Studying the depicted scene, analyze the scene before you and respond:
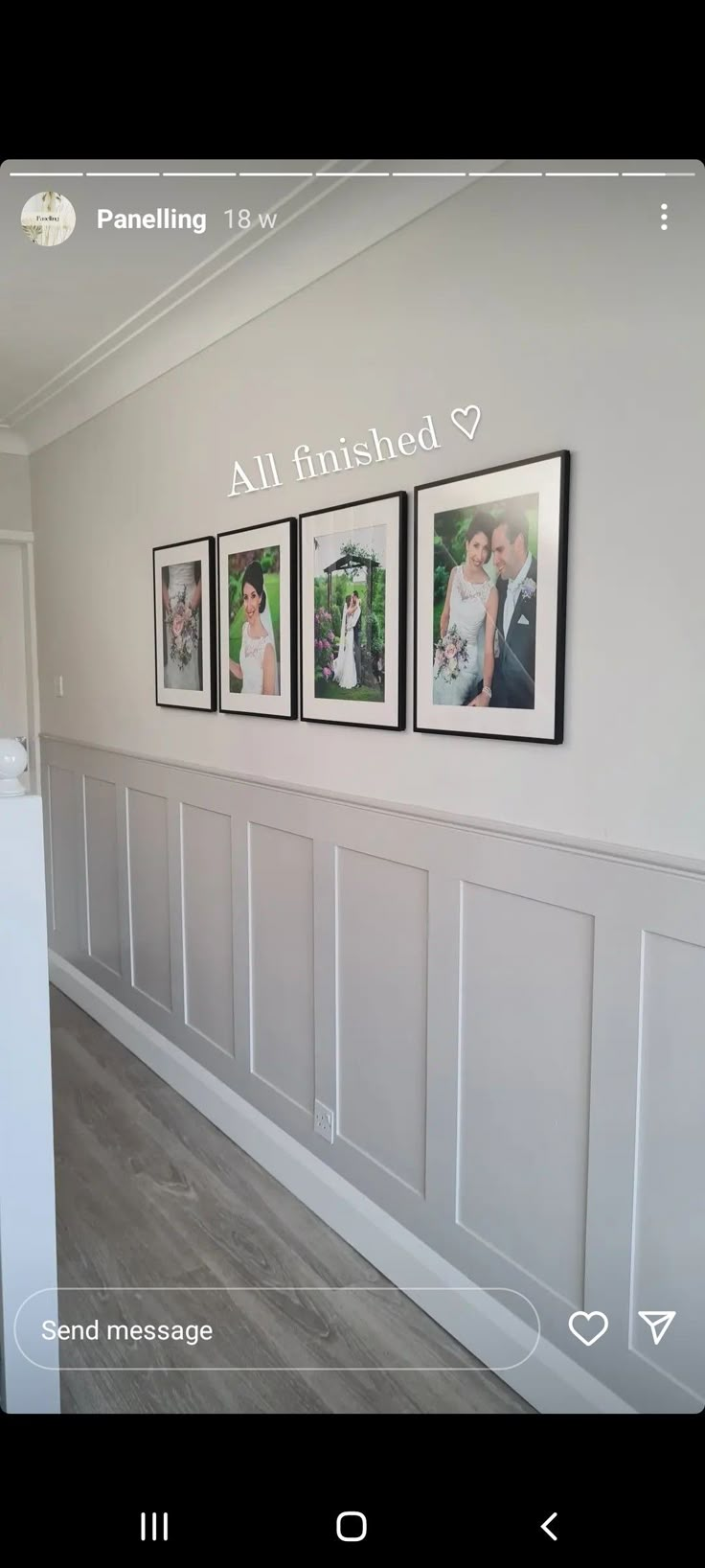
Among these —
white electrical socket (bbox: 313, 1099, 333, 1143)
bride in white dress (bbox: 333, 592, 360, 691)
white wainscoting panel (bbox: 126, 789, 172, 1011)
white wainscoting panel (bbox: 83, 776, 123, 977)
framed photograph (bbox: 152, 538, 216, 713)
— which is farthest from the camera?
white wainscoting panel (bbox: 83, 776, 123, 977)

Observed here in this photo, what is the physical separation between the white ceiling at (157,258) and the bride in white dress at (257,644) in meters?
0.53

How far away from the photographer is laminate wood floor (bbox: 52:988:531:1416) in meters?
1.38

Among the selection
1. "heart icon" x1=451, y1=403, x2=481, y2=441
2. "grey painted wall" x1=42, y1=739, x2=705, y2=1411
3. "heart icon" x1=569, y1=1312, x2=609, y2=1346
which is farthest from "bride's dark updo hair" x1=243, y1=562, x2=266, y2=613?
"heart icon" x1=569, y1=1312, x2=609, y2=1346

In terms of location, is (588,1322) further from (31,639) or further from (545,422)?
(31,639)

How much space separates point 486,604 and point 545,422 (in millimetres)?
258

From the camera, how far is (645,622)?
3.80 ft

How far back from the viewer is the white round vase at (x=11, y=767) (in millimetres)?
1112

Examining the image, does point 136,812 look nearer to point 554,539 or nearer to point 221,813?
point 221,813

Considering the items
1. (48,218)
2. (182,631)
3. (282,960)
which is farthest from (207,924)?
(48,218)

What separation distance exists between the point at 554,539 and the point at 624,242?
13.7 inches

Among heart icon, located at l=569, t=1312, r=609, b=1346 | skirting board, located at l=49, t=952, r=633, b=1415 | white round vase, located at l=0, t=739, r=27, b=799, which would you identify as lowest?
skirting board, located at l=49, t=952, r=633, b=1415

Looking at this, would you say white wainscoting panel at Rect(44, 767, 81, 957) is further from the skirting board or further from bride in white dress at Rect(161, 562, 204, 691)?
bride in white dress at Rect(161, 562, 204, 691)

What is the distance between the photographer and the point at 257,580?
6.52ft
